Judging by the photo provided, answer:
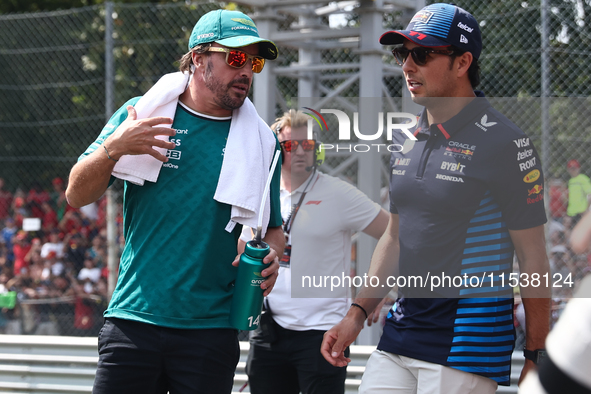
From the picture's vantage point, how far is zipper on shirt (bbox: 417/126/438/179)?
2547 mm

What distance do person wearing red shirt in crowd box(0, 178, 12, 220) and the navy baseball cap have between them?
9.01m

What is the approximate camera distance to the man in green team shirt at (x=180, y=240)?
102 inches

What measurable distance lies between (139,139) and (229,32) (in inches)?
A: 23.7

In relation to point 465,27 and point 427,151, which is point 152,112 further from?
point 465,27

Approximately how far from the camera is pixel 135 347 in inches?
101

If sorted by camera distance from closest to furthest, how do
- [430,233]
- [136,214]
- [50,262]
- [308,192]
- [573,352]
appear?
[573,352] → [430,233] → [136,214] → [308,192] → [50,262]

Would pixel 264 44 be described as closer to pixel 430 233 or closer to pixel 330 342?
pixel 430 233

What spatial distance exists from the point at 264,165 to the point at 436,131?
2.35 feet

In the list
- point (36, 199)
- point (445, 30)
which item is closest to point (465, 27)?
point (445, 30)

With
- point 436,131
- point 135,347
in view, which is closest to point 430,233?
point 436,131

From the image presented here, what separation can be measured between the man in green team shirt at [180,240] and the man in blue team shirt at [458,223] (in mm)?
566

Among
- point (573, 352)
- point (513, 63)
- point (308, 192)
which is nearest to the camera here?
point (573, 352)

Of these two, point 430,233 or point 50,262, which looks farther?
point 50,262

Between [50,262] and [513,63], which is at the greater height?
[513,63]
